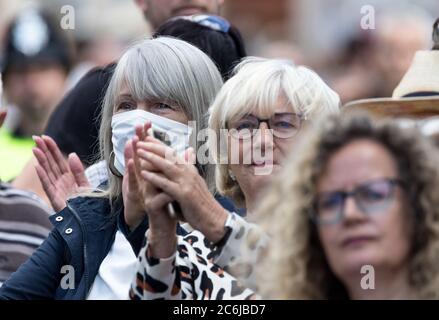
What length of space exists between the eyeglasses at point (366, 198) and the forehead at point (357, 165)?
18 mm

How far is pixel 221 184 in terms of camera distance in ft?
17.0

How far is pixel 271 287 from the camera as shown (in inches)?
158

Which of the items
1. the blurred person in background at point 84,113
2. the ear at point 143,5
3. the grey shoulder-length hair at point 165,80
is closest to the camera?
the grey shoulder-length hair at point 165,80

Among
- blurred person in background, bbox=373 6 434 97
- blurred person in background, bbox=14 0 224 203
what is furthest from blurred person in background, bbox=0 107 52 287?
blurred person in background, bbox=373 6 434 97

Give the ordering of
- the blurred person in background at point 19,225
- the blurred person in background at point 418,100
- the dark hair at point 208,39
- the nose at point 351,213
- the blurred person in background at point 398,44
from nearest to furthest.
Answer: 1. the nose at point 351,213
2. the blurred person in background at point 418,100
3. the blurred person in background at point 19,225
4. the dark hair at point 208,39
5. the blurred person in background at point 398,44

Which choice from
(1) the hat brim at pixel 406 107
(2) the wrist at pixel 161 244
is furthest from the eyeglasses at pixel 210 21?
(2) the wrist at pixel 161 244

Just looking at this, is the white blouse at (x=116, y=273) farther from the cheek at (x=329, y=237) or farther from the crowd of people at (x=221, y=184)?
the cheek at (x=329, y=237)

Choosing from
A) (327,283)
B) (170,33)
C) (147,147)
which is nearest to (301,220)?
(327,283)

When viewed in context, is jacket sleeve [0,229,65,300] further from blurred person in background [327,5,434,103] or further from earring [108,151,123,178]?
blurred person in background [327,5,434,103]

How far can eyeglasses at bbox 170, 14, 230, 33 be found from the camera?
253 inches

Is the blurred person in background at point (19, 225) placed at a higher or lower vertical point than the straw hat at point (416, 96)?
lower

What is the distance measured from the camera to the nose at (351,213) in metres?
3.76

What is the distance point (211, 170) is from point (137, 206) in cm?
Answer: 63
